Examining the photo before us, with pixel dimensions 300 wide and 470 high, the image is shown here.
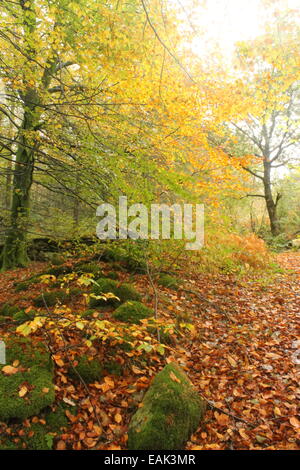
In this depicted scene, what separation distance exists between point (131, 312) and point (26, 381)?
1.82 metres

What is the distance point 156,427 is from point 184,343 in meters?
A: 1.71

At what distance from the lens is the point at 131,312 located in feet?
13.6

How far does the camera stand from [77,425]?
250 cm

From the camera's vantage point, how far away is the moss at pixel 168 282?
588cm

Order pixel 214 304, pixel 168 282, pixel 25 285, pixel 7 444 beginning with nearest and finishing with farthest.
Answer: pixel 7 444 → pixel 214 304 → pixel 168 282 → pixel 25 285

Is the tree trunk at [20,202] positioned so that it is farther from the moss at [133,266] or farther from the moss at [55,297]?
the moss at [133,266]

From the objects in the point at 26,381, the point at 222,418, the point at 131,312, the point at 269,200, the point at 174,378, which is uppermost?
the point at 269,200

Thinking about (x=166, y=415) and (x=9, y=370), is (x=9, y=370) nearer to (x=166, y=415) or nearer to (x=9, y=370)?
(x=9, y=370)

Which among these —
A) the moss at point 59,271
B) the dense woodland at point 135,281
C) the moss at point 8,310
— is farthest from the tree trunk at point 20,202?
the moss at point 8,310

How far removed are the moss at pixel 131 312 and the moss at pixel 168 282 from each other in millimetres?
1612

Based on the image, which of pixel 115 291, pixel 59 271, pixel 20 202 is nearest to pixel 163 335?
pixel 115 291

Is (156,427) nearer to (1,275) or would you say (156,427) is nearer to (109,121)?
(109,121)
